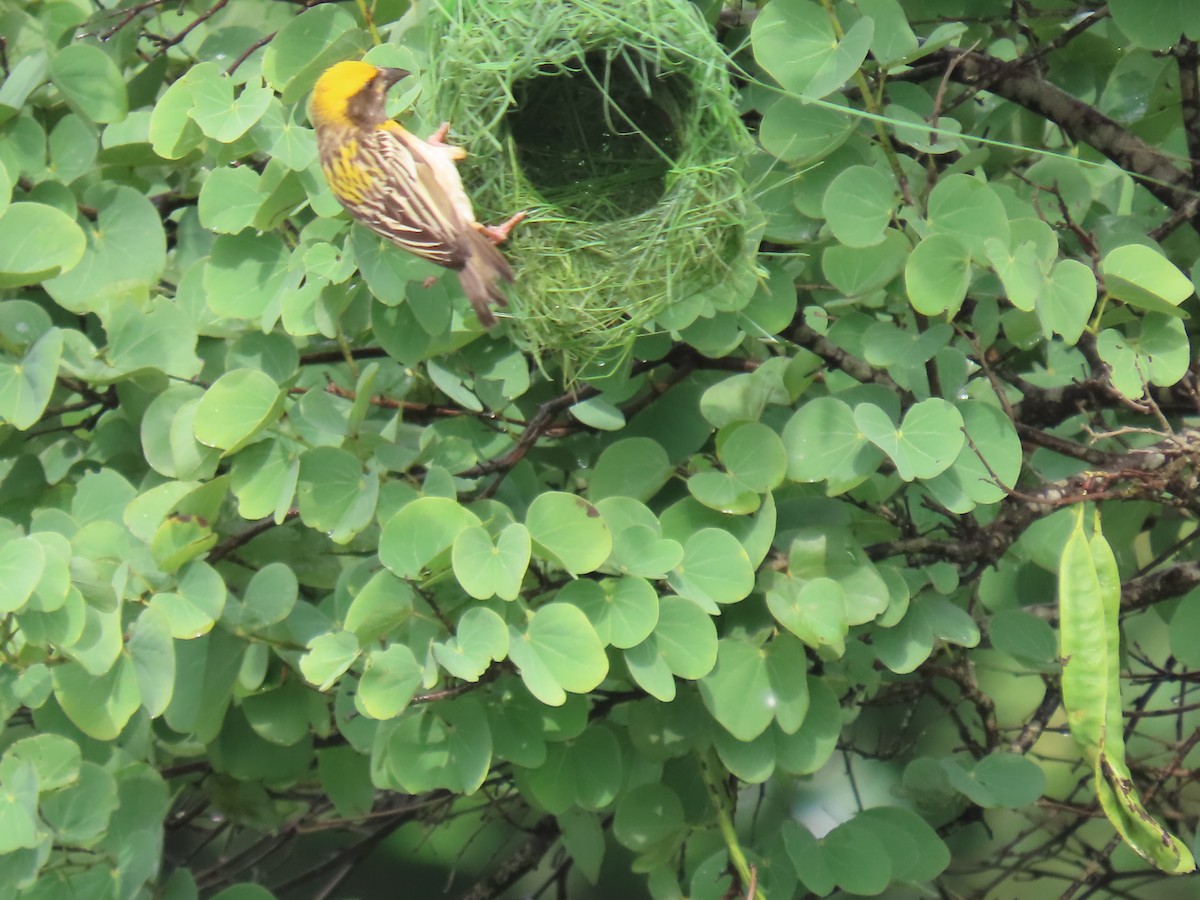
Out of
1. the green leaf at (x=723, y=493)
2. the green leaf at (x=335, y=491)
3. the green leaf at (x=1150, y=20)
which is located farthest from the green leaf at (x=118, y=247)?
the green leaf at (x=1150, y=20)

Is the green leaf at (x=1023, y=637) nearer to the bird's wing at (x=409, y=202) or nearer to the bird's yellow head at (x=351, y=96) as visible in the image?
the bird's wing at (x=409, y=202)

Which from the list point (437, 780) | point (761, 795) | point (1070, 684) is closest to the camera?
point (1070, 684)

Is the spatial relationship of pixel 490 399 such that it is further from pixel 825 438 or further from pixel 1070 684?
pixel 1070 684

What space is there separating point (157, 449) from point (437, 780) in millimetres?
499

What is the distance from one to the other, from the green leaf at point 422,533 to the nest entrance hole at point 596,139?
0.33 m

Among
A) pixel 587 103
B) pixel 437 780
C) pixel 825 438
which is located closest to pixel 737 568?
pixel 825 438

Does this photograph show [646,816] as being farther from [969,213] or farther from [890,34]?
[890,34]

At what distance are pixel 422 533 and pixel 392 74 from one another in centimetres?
46

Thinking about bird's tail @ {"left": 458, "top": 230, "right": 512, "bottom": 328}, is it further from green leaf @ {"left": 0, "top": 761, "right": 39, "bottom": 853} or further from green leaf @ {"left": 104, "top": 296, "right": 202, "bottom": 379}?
green leaf @ {"left": 0, "top": 761, "right": 39, "bottom": 853}

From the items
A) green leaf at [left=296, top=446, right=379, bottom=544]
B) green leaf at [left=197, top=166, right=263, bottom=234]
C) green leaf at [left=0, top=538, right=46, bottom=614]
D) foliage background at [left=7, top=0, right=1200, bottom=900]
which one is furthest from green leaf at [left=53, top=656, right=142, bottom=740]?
green leaf at [left=197, top=166, right=263, bottom=234]

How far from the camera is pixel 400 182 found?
1.22 metres

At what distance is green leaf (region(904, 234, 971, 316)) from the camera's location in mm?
1304

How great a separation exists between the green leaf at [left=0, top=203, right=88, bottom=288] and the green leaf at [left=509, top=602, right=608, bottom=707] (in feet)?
2.26

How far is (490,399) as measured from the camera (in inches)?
61.1
